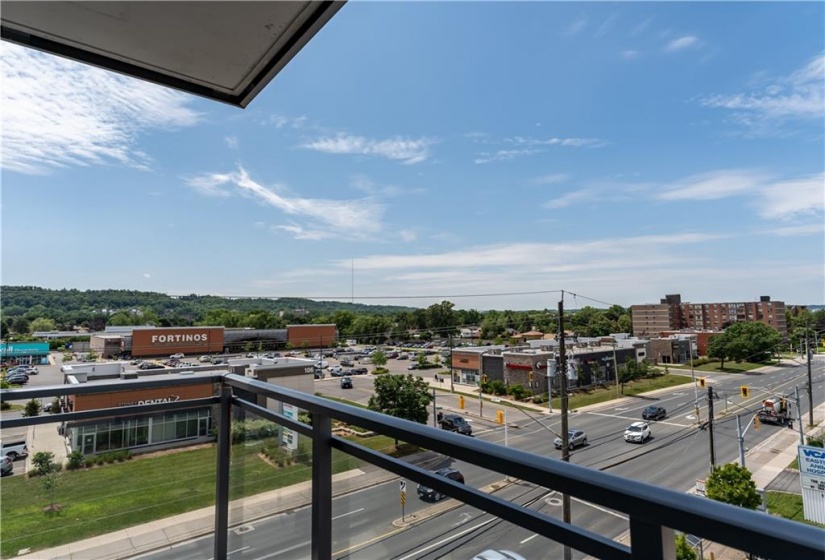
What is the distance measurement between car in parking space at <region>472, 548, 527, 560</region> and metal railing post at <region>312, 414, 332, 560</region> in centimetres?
56

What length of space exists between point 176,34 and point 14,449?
1.76m

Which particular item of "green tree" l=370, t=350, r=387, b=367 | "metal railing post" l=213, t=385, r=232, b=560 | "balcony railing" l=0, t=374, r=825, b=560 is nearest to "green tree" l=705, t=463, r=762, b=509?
"metal railing post" l=213, t=385, r=232, b=560

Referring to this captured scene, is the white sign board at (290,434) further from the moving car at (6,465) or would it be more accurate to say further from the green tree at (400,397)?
the green tree at (400,397)

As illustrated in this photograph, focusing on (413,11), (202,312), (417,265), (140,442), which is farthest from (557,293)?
(417,265)

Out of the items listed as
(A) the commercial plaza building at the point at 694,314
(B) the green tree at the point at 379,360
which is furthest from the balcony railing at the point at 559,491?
(A) the commercial plaza building at the point at 694,314

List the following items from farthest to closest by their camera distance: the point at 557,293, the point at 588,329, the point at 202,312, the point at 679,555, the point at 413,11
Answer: the point at 588,329 < the point at 202,312 < the point at 557,293 < the point at 413,11 < the point at 679,555

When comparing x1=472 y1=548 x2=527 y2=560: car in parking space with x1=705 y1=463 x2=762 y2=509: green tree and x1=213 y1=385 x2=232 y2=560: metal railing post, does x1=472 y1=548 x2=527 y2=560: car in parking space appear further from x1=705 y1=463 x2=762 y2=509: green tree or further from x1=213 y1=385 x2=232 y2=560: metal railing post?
x1=705 y1=463 x2=762 y2=509: green tree

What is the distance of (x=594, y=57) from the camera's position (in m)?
15.3

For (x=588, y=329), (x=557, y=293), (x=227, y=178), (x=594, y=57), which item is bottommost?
(x=588, y=329)

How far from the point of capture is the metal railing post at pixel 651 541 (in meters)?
0.47

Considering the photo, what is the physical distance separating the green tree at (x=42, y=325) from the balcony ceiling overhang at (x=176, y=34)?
769 inches

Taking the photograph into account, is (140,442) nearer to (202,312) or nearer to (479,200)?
(202,312)

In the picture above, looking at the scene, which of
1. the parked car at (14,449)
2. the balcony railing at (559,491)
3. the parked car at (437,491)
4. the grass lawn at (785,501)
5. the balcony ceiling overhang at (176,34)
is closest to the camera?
the balcony railing at (559,491)

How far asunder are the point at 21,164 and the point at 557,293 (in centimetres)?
941
